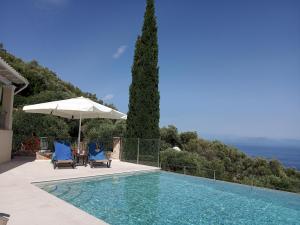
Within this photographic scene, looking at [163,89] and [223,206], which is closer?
[223,206]

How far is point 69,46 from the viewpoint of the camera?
2312cm

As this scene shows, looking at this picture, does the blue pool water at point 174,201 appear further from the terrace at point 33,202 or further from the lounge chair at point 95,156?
the lounge chair at point 95,156

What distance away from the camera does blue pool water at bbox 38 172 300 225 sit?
A: 7.41m

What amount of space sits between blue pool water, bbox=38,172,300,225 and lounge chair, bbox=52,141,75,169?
1807 millimetres

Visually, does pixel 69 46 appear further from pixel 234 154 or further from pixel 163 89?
pixel 234 154

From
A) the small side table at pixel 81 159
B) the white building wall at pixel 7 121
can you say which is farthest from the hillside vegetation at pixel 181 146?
the small side table at pixel 81 159

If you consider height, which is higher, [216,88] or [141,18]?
[141,18]

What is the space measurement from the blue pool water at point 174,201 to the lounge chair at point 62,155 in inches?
71.2

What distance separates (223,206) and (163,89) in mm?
10602

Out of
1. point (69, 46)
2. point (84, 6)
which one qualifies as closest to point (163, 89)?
point (84, 6)

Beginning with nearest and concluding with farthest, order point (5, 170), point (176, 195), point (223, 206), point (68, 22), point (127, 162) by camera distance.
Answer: point (223, 206) < point (176, 195) < point (5, 170) < point (127, 162) < point (68, 22)

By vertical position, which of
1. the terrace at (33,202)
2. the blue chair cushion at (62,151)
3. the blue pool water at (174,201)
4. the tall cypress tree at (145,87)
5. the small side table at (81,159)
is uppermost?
the tall cypress tree at (145,87)

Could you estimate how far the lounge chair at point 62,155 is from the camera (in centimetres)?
1245

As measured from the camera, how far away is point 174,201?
9.10m
